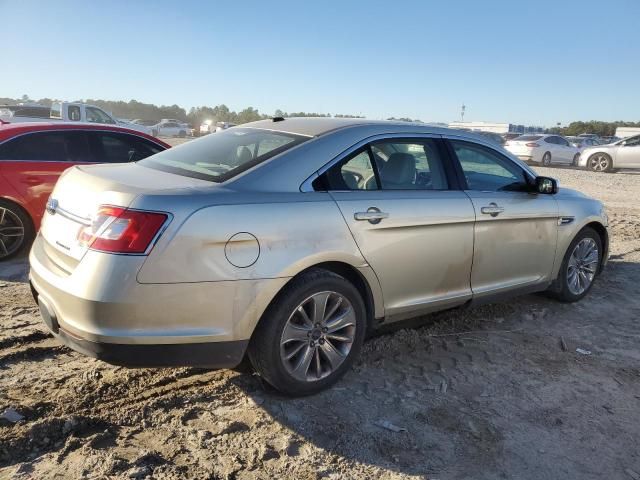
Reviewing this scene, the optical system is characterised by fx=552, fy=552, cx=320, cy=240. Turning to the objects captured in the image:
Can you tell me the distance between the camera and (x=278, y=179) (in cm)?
316

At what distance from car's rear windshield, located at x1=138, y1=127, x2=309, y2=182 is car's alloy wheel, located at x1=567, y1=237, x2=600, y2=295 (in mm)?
3179

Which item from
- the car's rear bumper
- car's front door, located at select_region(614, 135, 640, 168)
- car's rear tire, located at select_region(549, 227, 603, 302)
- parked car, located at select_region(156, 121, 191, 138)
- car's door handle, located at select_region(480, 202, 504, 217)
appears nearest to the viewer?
the car's rear bumper

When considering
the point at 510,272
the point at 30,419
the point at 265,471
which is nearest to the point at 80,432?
the point at 30,419

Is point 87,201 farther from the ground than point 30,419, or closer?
farther from the ground

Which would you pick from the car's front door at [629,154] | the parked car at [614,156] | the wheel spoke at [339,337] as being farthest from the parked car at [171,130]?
the wheel spoke at [339,337]

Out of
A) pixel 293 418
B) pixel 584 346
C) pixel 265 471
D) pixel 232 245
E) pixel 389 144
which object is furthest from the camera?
pixel 584 346

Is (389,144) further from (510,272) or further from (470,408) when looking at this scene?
(470,408)

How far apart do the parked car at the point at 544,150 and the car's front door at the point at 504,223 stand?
20.1 meters

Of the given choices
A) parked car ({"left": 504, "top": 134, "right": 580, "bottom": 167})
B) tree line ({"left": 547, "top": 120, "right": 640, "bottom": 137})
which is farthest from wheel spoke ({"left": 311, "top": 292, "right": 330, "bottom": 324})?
tree line ({"left": 547, "top": 120, "right": 640, "bottom": 137})

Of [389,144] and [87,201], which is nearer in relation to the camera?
[87,201]

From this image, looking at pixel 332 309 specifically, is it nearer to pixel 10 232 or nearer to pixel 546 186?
pixel 546 186

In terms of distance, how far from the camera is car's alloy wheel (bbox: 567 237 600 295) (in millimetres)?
5266

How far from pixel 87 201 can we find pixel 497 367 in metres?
2.90

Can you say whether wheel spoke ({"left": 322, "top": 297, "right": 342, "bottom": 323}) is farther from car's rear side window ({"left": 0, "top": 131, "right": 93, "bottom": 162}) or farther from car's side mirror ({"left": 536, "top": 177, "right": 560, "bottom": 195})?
car's rear side window ({"left": 0, "top": 131, "right": 93, "bottom": 162})
